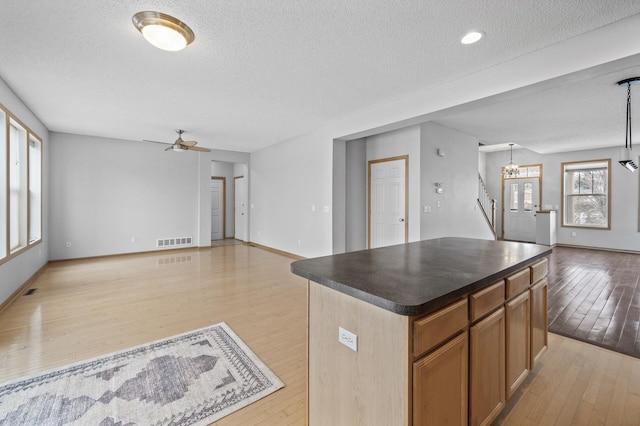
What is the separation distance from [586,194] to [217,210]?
10939 mm

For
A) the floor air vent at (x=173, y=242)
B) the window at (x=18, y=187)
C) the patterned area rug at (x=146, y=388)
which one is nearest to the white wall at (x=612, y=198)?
the patterned area rug at (x=146, y=388)

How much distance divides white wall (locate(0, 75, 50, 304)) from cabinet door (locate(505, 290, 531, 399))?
5.18 metres

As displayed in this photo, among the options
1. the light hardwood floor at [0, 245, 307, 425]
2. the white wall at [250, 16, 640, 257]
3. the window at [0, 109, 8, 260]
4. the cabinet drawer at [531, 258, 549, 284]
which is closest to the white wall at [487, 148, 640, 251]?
the white wall at [250, 16, 640, 257]

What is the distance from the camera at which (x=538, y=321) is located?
2.21 meters

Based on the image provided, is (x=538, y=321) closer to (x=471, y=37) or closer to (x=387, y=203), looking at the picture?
(x=471, y=37)

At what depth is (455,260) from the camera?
1.87 m

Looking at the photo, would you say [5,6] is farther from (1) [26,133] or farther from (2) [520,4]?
(2) [520,4]

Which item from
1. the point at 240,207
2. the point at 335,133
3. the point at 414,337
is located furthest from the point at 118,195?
the point at 414,337

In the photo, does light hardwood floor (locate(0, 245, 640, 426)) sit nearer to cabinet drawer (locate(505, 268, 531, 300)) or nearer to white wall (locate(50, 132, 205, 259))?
cabinet drawer (locate(505, 268, 531, 300))

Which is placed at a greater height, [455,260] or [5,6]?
[5,6]

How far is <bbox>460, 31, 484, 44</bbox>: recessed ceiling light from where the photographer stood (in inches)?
95.8

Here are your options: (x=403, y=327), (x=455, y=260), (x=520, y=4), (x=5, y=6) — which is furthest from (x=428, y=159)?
(x=5, y=6)

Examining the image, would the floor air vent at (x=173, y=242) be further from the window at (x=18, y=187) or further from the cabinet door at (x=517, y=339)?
the cabinet door at (x=517, y=339)

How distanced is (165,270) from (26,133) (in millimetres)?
2940
